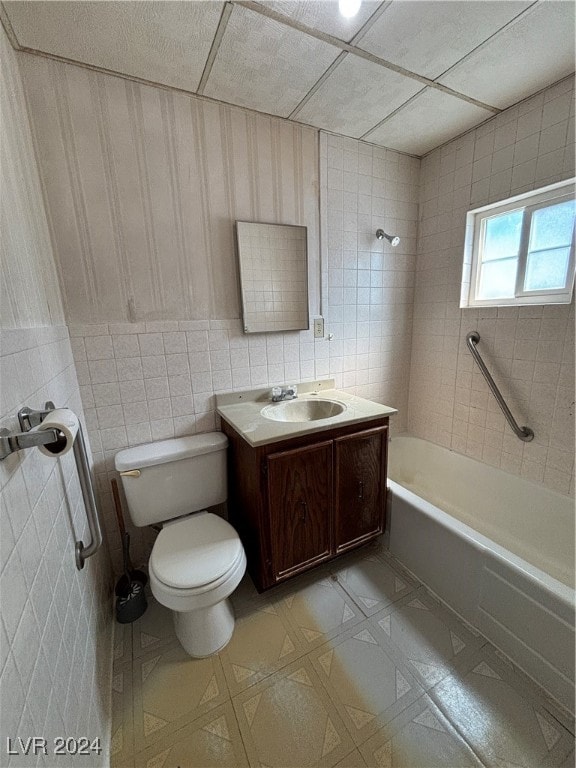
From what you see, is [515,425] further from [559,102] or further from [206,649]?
[206,649]

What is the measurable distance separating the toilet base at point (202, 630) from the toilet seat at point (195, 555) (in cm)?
18

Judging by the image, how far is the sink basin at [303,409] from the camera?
63.2 inches

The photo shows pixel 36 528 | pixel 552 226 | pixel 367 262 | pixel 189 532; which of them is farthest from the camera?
pixel 367 262

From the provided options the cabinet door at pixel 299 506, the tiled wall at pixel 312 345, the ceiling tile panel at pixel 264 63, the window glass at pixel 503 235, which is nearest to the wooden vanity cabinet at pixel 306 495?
the cabinet door at pixel 299 506

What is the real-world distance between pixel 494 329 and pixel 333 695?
1.83m

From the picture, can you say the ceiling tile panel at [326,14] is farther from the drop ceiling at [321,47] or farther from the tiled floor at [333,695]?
the tiled floor at [333,695]

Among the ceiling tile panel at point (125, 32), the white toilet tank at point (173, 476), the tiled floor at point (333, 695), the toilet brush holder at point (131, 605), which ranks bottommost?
the tiled floor at point (333, 695)

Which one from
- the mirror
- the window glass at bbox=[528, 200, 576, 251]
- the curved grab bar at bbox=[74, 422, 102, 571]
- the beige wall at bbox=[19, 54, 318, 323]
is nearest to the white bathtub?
the mirror

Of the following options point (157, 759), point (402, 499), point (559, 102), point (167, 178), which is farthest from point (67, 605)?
point (559, 102)

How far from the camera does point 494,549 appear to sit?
1.17 metres

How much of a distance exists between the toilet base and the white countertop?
27.1 inches

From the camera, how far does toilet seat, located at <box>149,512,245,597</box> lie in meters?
1.07

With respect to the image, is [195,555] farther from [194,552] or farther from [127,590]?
[127,590]

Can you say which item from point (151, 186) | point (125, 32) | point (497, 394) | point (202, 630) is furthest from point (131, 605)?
point (125, 32)
